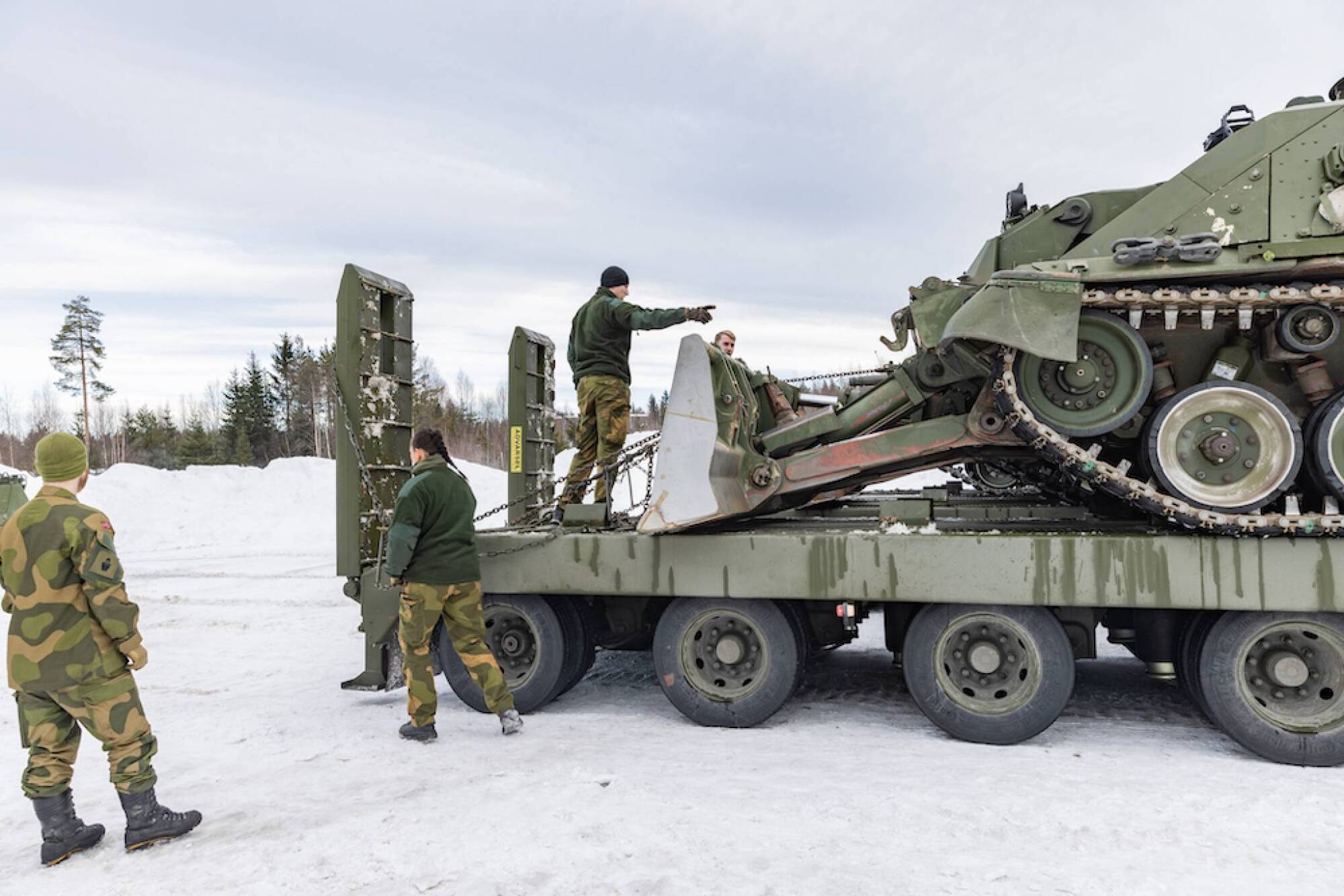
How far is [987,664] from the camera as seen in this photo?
569 centimetres

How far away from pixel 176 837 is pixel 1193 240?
612 cm

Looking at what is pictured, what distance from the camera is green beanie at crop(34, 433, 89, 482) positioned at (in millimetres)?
4266

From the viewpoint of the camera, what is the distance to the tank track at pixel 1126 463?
521cm

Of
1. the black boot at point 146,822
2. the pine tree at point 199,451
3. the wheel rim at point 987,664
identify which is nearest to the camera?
the black boot at point 146,822

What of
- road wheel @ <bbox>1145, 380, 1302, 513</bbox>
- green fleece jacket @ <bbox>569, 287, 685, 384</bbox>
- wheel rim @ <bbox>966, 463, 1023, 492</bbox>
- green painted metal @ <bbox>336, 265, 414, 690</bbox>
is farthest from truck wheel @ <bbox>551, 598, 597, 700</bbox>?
wheel rim @ <bbox>966, 463, 1023, 492</bbox>

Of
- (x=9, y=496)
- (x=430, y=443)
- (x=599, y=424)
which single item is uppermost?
(x=599, y=424)

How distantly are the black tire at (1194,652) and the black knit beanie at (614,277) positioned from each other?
4578 mm

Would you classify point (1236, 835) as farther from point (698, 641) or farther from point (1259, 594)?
point (698, 641)

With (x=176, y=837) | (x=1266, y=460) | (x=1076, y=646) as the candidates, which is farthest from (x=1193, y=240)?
(x=176, y=837)

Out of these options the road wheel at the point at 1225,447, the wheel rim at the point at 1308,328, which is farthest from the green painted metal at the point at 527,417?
the wheel rim at the point at 1308,328

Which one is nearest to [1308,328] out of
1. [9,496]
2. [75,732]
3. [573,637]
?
[573,637]

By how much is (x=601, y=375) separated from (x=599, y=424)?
402 mm

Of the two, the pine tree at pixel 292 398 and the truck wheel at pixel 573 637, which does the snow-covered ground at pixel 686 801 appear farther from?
the pine tree at pixel 292 398

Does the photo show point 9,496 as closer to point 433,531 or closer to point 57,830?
point 433,531
